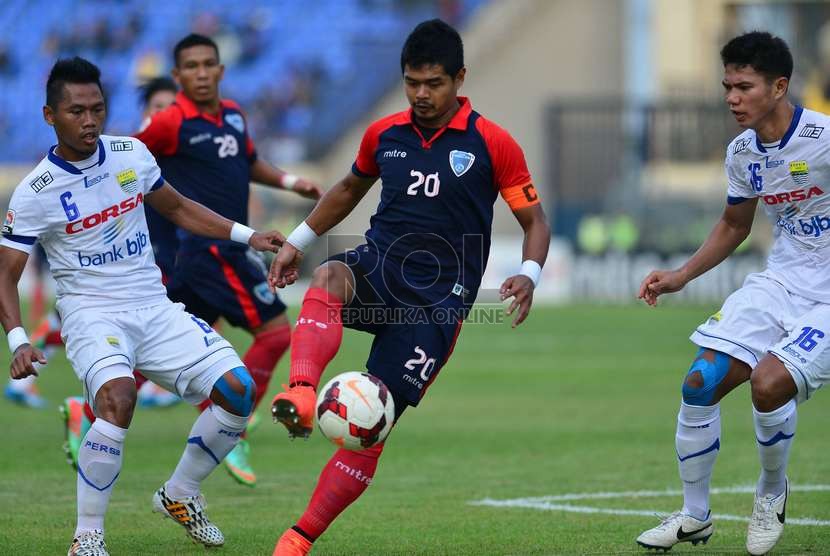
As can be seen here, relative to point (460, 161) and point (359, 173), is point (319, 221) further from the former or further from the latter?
point (460, 161)

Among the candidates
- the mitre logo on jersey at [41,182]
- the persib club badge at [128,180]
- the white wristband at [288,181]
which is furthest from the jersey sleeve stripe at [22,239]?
the white wristband at [288,181]

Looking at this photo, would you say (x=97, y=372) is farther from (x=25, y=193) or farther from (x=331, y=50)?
(x=331, y=50)

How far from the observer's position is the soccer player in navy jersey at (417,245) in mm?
6445

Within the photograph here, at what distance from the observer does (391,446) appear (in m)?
11.2

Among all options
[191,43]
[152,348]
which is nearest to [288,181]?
[191,43]

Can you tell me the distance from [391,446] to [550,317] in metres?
13.2

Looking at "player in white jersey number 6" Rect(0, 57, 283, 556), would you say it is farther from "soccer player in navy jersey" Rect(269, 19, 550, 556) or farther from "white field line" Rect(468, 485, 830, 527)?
"white field line" Rect(468, 485, 830, 527)

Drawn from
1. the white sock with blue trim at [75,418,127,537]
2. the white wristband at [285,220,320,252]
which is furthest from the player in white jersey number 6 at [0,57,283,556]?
the white wristband at [285,220,320,252]

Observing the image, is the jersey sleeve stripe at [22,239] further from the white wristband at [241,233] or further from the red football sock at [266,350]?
the red football sock at [266,350]

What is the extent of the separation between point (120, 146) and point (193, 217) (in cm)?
60

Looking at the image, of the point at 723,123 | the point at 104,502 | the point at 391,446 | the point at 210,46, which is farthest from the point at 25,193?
the point at 723,123

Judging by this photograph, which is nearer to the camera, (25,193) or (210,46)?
(25,193)

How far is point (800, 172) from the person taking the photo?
6879 millimetres

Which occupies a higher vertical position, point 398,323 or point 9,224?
point 9,224
